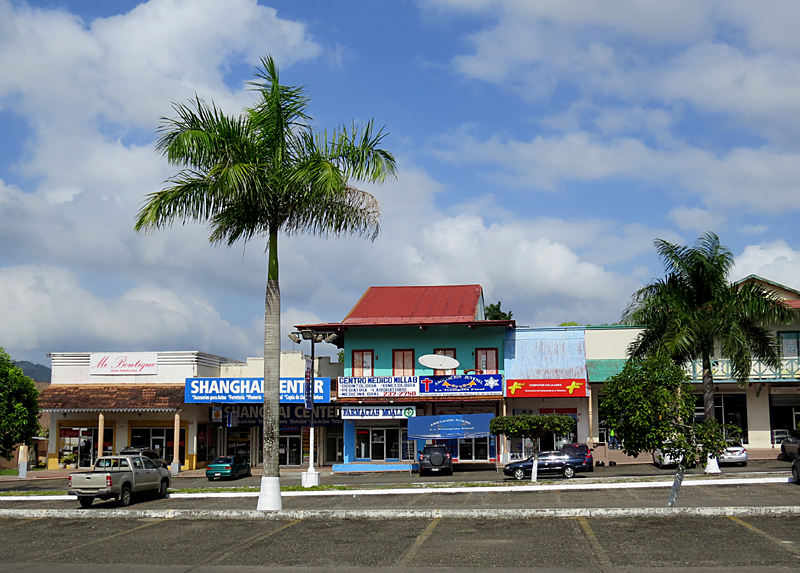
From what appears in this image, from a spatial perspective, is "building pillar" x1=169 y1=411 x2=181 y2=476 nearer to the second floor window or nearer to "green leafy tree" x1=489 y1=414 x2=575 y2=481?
"green leafy tree" x1=489 y1=414 x2=575 y2=481

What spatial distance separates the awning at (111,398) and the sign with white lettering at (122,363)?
0.89m

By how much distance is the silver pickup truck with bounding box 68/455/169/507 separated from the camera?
69.8 feet

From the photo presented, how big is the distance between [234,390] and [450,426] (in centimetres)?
1322

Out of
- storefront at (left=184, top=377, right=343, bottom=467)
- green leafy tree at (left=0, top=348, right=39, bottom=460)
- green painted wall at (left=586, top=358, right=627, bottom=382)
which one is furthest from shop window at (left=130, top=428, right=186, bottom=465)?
green painted wall at (left=586, top=358, right=627, bottom=382)

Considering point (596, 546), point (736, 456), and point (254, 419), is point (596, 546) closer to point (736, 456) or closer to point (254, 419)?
point (736, 456)

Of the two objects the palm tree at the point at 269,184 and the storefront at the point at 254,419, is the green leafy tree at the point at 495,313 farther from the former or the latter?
the palm tree at the point at 269,184

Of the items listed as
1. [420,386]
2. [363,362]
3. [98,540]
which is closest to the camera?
[98,540]

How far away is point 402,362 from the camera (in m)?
44.0

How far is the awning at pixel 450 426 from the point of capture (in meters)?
38.1

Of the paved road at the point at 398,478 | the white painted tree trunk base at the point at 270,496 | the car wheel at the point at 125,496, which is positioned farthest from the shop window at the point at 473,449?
the white painted tree trunk base at the point at 270,496

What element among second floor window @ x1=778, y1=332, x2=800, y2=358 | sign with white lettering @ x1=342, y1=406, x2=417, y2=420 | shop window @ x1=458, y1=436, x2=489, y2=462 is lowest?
shop window @ x1=458, y1=436, x2=489, y2=462

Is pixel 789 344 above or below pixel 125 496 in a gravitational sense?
above

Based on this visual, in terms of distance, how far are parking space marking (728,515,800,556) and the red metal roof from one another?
89.8 ft

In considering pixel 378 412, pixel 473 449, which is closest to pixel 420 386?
pixel 378 412
